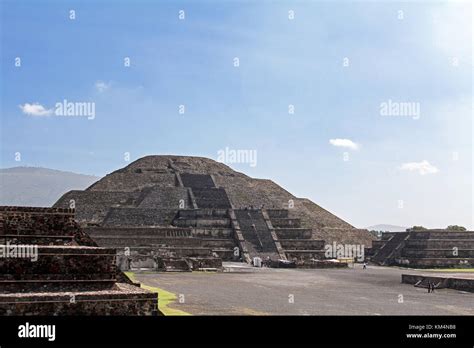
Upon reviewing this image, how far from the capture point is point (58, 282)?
14.1m

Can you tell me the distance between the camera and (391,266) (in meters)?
50.2

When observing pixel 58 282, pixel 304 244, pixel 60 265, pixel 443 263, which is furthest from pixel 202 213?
pixel 58 282

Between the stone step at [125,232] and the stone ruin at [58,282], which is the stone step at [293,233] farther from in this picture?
the stone ruin at [58,282]

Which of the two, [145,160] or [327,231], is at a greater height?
[145,160]

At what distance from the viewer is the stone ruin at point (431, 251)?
1843 inches

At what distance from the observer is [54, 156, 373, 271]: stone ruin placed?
144ft

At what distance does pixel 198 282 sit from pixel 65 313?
56.7 feet

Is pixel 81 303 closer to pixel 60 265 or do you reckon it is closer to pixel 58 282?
pixel 58 282

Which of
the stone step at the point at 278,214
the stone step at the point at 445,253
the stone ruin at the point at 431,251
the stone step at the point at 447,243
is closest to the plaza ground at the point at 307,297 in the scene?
the stone ruin at the point at 431,251

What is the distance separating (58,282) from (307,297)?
11855 mm

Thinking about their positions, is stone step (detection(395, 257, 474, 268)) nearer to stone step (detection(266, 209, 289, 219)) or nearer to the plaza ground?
the plaza ground
